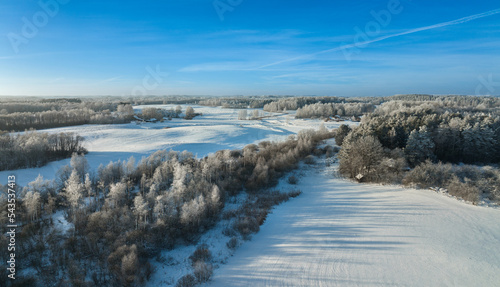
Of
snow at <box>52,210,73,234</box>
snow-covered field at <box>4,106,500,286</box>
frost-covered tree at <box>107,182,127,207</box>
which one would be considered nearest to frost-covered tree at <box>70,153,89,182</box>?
snow-covered field at <box>4,106,500,286</box>

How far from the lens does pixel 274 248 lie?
10.0 meters

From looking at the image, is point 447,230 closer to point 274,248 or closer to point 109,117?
point 274,248

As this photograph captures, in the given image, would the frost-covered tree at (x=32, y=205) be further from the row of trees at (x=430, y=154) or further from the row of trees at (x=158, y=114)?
the row of trees at (x=158, y=114)

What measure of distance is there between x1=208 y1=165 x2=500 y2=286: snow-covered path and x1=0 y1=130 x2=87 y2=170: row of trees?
19.9 metres

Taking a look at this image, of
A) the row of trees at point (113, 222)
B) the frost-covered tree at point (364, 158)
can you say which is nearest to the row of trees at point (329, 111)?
the frost-covered tree at point (364, 158)

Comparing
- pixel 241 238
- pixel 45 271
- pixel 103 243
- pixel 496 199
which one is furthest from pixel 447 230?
pixel 45 271

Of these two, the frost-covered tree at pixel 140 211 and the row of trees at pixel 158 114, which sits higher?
the row of trees at pixel 158 114

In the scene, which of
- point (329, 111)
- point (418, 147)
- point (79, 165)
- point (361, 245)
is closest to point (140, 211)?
point (79, 165)

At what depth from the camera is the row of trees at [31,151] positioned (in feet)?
59.1

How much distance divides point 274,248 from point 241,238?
1629 millimetres

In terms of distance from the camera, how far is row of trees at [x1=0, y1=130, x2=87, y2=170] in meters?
18.0

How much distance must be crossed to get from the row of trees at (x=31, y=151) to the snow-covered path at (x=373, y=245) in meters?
19.9

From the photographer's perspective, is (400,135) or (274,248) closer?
(274,248)

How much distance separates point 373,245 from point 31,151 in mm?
25409
